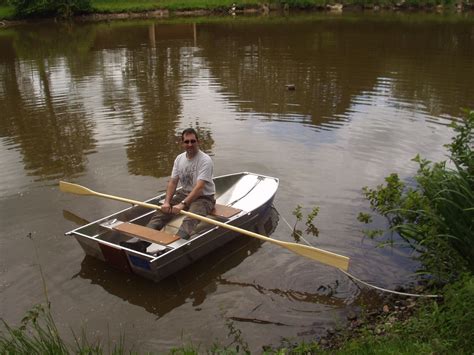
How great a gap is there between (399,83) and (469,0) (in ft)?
118

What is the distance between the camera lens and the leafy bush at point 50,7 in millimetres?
44031

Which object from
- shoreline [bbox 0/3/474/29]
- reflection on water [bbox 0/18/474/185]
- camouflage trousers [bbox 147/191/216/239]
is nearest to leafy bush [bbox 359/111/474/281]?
camouflage trousers [bbox 147/191/216/239]

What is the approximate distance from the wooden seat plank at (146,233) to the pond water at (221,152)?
604 mm

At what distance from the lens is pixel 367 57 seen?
898 inches

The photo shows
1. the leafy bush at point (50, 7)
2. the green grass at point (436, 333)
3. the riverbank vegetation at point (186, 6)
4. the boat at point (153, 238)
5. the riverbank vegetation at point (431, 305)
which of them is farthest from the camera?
the riverbank vegetation at point (186, 6)

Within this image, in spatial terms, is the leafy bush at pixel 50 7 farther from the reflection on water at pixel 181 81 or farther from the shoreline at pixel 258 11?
the reflection on water at pixel 181 81

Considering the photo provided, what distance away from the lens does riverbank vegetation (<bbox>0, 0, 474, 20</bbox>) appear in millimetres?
44375

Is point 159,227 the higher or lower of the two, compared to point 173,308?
higher

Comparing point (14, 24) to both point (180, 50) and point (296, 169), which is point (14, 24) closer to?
point (180, 50)

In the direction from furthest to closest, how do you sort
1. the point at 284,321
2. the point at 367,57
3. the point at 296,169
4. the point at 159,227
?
the point at 367,57, the point at 296,169, the point at 159,227, the point at 284,321

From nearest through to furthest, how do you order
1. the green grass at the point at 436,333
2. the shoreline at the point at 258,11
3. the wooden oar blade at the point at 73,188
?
the green grass at the point at 436,333, the wooden oar blade at the point at 73,188, the shoreline at the point at 258,11

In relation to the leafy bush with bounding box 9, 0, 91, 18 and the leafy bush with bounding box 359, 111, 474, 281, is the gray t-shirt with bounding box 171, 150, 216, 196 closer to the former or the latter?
the leafy bush with bounding box 359, 111, 474, 281

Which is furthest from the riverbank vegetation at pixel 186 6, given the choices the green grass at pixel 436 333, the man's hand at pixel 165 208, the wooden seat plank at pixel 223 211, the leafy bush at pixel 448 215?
the green grass at pixel 436 333

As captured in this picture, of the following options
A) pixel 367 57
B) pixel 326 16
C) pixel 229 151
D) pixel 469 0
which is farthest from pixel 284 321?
pixel 469 0
